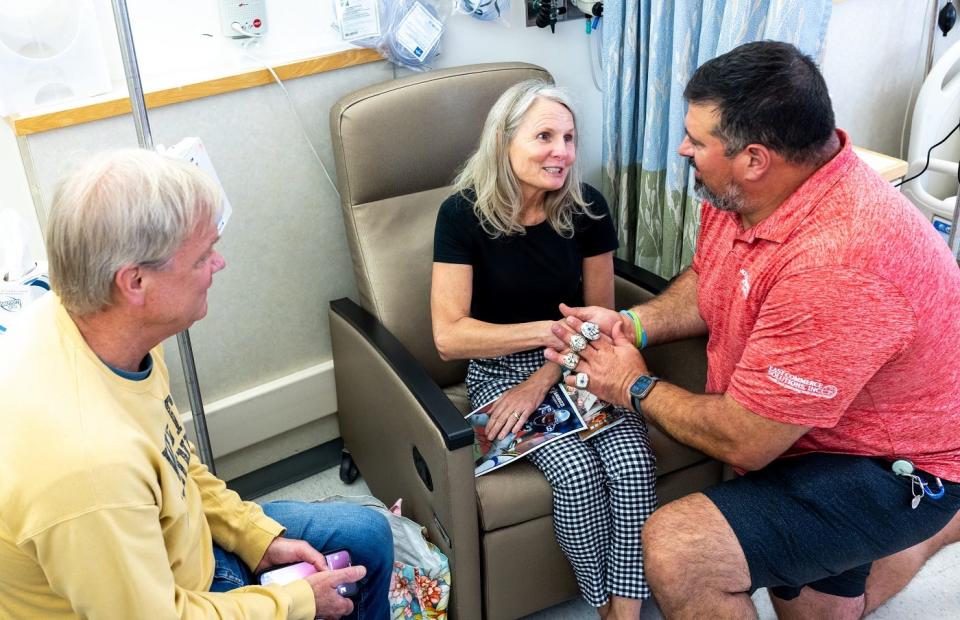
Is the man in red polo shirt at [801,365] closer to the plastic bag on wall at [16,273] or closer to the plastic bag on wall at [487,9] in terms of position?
the plastic bag on wall at [487,9]

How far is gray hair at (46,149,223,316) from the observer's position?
3.46 ft

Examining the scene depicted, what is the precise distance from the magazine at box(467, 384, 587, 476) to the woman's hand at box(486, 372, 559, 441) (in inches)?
0.6

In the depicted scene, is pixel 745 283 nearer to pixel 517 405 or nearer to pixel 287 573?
pixel 517 405

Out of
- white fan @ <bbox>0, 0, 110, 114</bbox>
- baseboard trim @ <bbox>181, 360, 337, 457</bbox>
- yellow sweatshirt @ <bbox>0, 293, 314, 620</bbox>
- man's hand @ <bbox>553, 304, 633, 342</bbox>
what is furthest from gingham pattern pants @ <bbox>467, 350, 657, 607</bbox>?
white fan @ <bbox>0, 0, 110, 114</bbox>

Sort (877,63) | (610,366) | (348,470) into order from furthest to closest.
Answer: (877,63), (348,470), (610,366)

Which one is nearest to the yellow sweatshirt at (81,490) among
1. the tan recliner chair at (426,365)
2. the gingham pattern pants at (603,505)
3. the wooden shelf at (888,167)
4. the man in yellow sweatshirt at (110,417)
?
the man in yellow sweatshirt at (110,417)

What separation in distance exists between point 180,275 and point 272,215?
1038 mm

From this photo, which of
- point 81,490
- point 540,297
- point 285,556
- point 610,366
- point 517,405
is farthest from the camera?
point 540,297

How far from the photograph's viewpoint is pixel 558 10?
7.75ft

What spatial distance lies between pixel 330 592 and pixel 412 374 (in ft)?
1.74

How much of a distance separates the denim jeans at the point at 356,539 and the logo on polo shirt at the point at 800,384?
0.77m

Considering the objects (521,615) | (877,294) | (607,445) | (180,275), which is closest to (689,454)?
(607,445)

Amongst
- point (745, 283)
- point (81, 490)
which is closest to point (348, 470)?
point (745, 283)

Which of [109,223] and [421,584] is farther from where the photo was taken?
[421,584]
